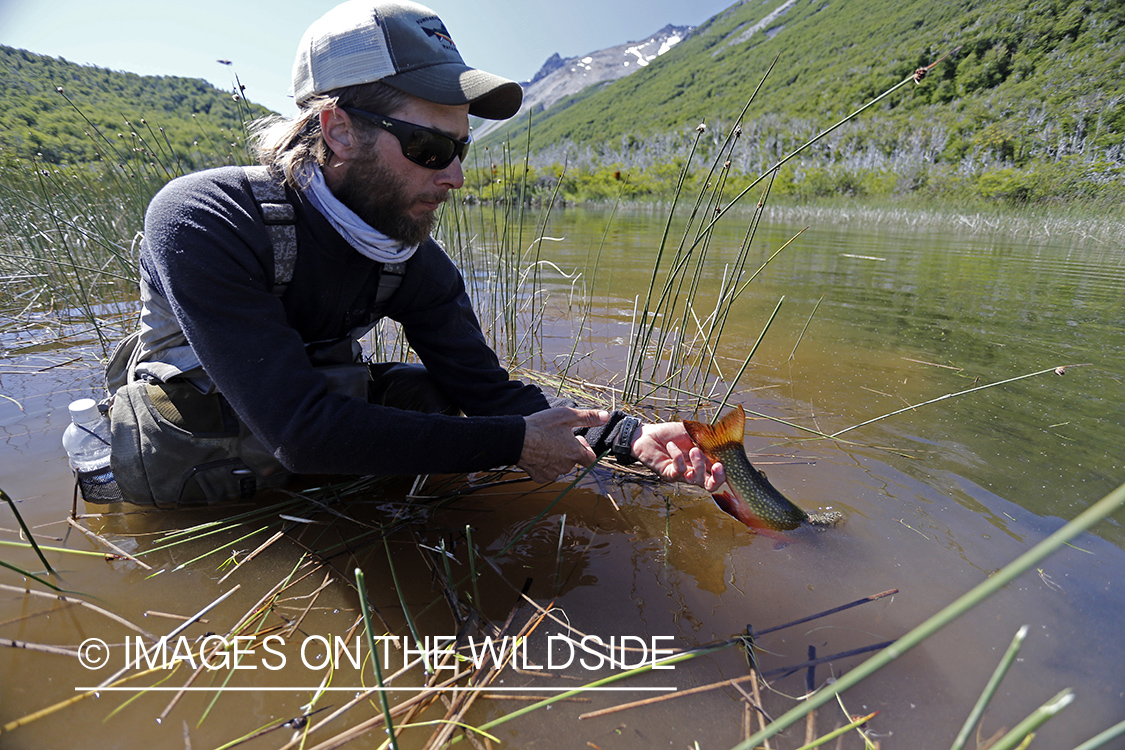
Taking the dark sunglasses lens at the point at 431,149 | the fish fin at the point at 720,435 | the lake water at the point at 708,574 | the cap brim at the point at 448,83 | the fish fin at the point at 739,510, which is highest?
the cap brim at the point at 448,83

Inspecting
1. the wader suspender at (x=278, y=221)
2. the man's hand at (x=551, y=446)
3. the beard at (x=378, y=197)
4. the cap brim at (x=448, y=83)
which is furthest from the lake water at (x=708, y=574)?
the cap brim at (x=448, y=83)

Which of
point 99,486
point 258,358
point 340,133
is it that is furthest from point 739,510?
point 99,486

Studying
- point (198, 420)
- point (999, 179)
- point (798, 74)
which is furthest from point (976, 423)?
point (798, 74)

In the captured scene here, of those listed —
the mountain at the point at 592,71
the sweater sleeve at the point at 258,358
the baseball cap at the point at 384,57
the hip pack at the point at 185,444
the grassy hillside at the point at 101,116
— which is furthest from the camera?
the mountain at the point at 592,71

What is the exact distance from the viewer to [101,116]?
642 inches

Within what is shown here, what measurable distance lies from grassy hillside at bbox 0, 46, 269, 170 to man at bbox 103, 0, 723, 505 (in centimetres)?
151

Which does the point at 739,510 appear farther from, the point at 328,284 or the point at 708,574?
the point at 328,284

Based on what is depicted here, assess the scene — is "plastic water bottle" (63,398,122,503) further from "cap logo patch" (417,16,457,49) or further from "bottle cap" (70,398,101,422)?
"cap logo patch" (417,16,457,49)

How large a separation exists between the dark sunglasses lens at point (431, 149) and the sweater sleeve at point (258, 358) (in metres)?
0.53

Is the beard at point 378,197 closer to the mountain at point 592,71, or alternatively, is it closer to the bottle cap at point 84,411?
the bottle cap at point 84,411

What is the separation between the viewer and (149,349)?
1782 millimetres

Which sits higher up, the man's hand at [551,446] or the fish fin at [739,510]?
the man's hand at [551,446]

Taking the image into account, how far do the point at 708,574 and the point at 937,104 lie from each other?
58202 millimetres

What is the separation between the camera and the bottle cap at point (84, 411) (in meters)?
1.78
